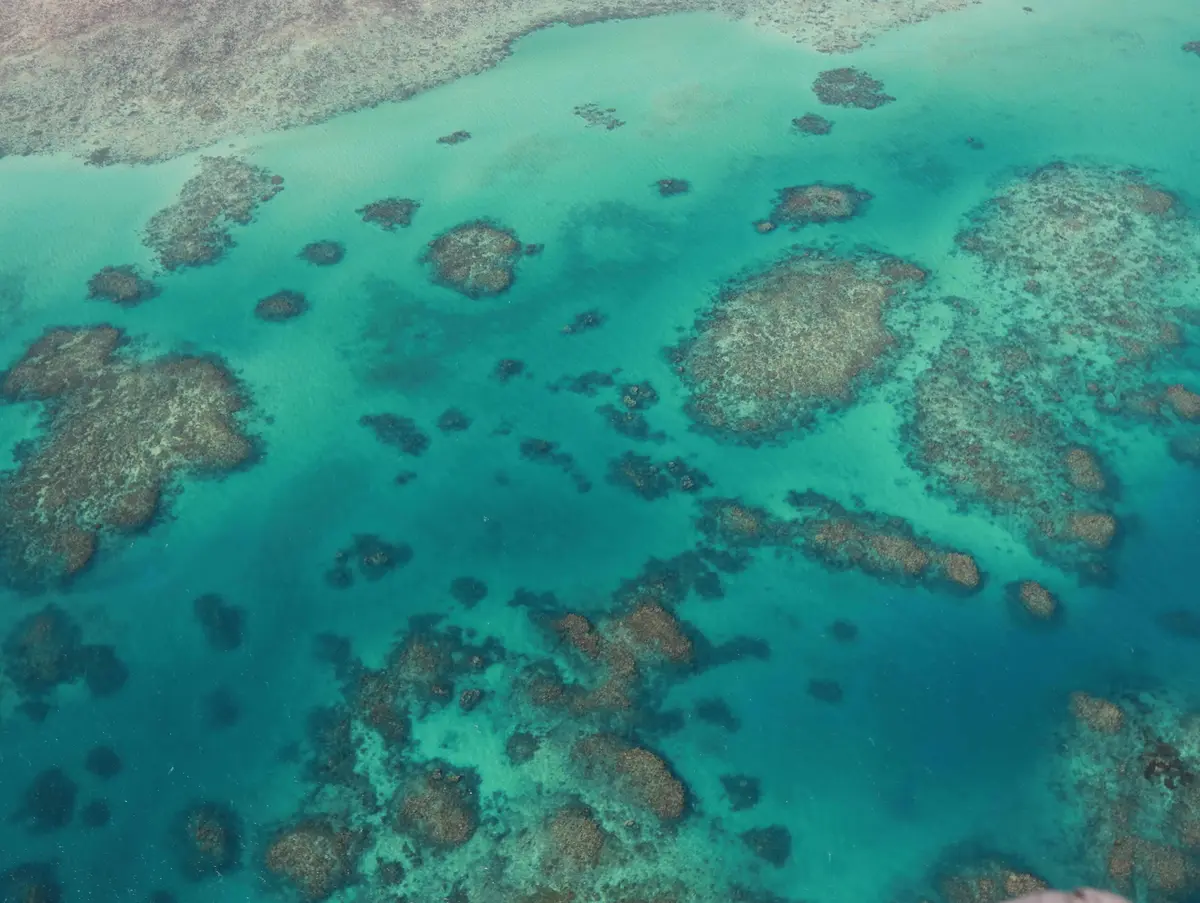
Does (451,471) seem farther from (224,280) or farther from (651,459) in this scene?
(224,280)

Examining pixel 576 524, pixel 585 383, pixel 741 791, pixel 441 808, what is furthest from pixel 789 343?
pixel 441 808

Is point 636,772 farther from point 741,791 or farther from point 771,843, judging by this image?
point 771,843

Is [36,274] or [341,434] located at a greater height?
[36,274]

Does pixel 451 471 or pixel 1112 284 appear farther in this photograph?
pixel 1112 284

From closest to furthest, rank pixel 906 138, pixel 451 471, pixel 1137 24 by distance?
pixel 451 471, pixel 906 138, pixel 1137 24

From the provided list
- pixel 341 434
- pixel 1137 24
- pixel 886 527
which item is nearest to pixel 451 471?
pixel 341 434

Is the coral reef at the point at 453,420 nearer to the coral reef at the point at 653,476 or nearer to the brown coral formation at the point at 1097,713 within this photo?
the coral reef at the point at 653,476

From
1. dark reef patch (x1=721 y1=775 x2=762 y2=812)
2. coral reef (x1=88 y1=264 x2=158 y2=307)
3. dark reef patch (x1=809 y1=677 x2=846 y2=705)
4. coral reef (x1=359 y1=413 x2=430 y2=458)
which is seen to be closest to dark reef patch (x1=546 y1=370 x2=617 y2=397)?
coral reef (x1=359 y1=413 x2=430 y2=458)
